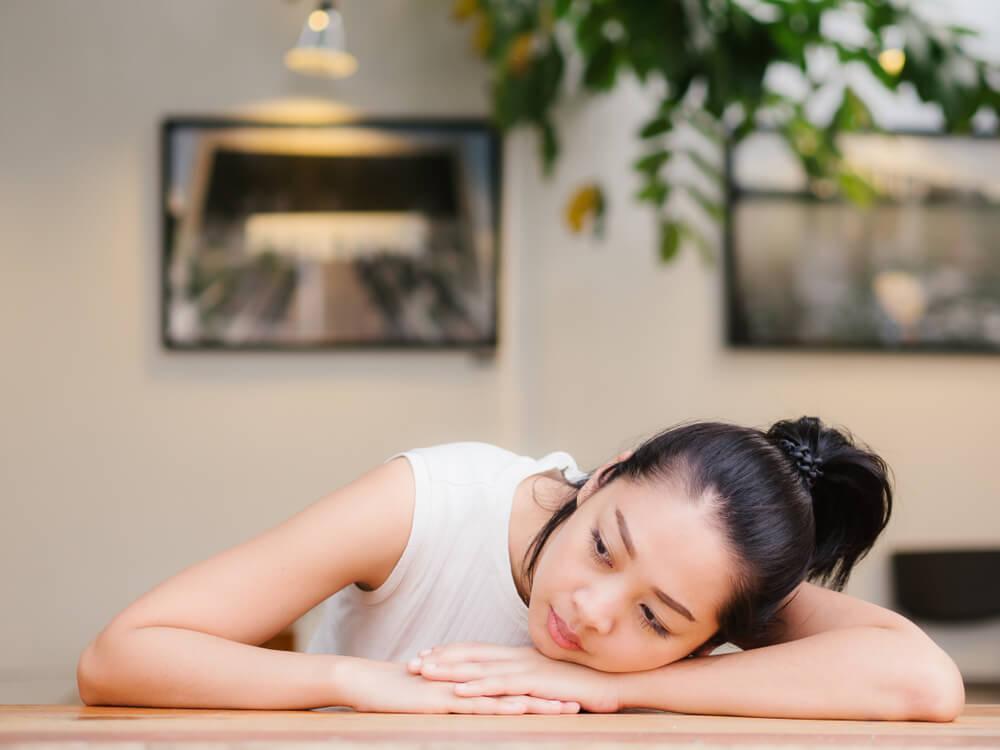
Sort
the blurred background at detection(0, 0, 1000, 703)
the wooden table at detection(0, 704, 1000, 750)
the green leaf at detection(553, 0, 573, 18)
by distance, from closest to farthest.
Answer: the wooden table at detection(0, 704, 1000, 750), the green leaf at detection(553, 0, 573, 18), the blurred background at detection(0, 0, 1000, 703)

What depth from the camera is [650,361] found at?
344cm

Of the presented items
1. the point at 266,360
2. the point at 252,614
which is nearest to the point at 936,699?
the point at 252,614

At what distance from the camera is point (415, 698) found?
1011 millimetres

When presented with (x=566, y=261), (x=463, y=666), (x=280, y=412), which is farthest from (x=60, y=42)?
(x=463, y=666)

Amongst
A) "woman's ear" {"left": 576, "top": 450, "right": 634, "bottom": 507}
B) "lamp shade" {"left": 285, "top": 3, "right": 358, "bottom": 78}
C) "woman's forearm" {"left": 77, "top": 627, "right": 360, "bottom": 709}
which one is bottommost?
"woman's forearm" {"left": 77, "top": 627, "right": 360, "bottom": 709}

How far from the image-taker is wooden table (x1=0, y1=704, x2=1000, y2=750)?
0.78 meters

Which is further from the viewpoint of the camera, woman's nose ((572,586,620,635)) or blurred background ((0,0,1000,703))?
blurred background ((0,0,1000,703))

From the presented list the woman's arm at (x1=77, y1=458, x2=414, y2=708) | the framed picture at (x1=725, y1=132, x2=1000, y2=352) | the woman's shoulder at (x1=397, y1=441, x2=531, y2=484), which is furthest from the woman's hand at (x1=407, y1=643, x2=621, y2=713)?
the framed picture at (x1=725, y1=132, x2=1000, y2=352)

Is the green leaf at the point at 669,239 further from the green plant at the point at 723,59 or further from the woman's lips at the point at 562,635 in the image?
the woman's lips at the point at 562,635

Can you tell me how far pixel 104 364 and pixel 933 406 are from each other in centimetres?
270

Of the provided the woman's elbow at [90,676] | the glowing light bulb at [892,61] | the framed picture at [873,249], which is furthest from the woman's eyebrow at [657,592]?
the framed picture at [873,249]

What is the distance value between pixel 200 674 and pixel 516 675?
312 millimetres

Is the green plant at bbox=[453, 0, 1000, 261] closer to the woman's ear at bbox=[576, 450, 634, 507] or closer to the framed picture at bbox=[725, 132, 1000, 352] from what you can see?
the framed picture at bbox=[725, 132, 1000, 352]

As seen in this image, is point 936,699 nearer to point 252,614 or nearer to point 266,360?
point 252,614
